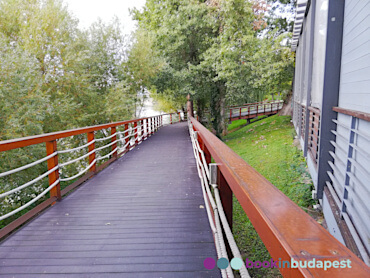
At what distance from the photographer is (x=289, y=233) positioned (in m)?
0.77

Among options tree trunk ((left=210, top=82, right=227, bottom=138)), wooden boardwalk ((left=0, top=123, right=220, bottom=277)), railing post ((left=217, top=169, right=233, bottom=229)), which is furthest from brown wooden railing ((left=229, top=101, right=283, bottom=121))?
railing post ((left=217, top=169, right=233, bottom=229))

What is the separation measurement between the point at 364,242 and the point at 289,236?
195cm

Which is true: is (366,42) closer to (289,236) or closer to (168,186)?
(289,236)

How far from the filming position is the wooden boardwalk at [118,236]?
2.09m

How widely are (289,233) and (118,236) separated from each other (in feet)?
7.20

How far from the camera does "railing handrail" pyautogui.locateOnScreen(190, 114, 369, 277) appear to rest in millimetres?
637

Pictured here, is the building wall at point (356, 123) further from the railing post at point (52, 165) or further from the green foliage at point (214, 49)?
the green foliage at point (214, 49)

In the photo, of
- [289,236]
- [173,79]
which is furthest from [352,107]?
[173,79]

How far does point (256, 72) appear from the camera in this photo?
41.4ft

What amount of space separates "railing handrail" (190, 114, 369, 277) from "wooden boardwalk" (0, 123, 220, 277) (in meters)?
1.22

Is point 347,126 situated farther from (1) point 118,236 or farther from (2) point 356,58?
(1) point 118,236

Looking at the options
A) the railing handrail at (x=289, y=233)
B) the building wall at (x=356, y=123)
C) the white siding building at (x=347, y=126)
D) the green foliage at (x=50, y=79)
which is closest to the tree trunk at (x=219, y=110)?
the green foliage at (x=50, y=79)

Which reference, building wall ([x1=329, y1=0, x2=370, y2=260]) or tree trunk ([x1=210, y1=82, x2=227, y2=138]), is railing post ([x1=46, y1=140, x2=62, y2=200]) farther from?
tree trunk ([x1=210, y1=82, x2=227, y2=138])

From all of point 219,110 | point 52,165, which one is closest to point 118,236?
point 52,165
